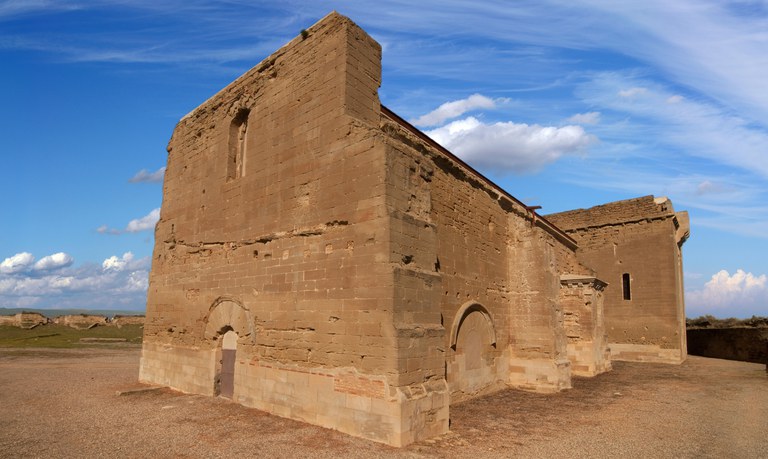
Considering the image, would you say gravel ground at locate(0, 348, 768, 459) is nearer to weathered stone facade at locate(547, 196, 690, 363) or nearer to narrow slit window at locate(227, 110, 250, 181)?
narrow slit window at locate(227, 110, 250, 181)

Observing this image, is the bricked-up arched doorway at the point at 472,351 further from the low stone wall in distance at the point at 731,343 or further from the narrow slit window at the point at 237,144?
the low stone wall in distance at the point at 731,343

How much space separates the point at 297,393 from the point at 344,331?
155cm

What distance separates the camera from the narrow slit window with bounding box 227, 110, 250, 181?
10.6 m

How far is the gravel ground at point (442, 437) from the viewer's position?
20.5 ft

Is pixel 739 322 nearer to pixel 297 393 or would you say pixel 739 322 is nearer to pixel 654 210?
pixel 654 210

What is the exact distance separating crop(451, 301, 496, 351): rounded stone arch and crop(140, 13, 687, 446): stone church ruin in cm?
6

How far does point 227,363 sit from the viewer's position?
9945 millimetres

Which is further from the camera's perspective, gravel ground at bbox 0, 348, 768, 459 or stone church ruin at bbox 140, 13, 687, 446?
stone church ruin at bbox 140, 13, 687, 446

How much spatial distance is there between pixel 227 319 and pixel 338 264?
360 centimetres

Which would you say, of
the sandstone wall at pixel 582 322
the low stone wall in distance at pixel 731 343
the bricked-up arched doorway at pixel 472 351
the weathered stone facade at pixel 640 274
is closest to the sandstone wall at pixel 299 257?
the bricked-up arched doorway at pixel 472 351

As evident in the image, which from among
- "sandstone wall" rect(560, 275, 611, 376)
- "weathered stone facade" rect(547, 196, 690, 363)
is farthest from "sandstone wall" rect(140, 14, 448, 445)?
"weathered stone facade" rect(547, 196, 690, 363)

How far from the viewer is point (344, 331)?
716cm

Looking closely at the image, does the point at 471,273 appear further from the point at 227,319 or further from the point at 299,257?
the point at 227,319

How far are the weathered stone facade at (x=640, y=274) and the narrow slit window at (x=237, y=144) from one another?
17440 millimetres
